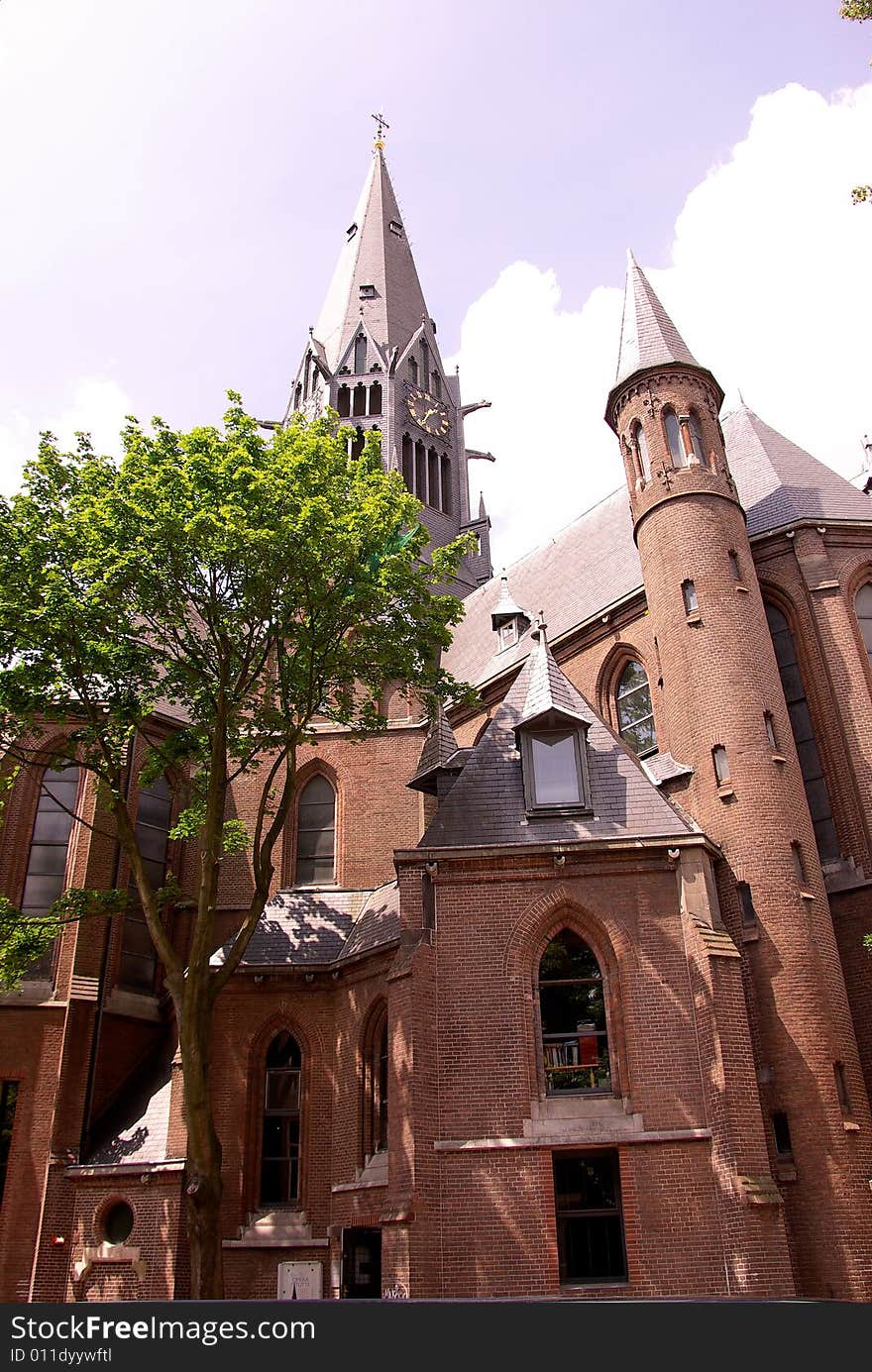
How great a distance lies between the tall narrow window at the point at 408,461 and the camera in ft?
138

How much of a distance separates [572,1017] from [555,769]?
4.15m

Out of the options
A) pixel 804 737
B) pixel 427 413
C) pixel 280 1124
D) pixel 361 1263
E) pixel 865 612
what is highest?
pixel 427 413

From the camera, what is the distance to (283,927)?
21859 millimetres

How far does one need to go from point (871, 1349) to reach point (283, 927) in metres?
15.7

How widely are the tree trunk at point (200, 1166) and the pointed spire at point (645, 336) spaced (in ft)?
54.1

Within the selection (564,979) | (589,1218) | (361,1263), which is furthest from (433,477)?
(589,1218)

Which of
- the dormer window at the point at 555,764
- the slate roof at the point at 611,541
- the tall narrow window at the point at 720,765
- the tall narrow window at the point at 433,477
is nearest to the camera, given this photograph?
the dormer window at the point at 555,764

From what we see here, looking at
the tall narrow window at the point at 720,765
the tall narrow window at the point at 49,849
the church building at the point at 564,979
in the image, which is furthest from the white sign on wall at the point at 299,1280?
the tall narrow window at the point at 720,765

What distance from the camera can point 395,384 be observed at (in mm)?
43406

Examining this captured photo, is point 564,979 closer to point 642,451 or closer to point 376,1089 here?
point 376,1089

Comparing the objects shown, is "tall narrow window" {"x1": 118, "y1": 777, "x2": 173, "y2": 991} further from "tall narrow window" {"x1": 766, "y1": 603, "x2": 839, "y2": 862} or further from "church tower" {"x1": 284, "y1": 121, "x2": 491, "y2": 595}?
"church tower" {"x1": 284, "y1": 121, "x2": 491, "y2": 595}

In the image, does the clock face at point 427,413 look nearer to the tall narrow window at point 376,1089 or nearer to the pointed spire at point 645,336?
the pointed spire at point 645,336

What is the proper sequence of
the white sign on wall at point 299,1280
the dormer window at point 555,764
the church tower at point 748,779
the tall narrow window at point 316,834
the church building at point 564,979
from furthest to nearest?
the tall narrow window at point 316,834
the dormer window at point 555,764
the white sign on wall at point 299,1280
the church tower at point 748,779
the church building at point 564,979

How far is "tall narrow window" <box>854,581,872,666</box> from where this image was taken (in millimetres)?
21719
